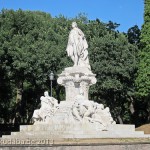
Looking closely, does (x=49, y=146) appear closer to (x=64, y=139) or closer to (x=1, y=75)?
(x=64, y=139)

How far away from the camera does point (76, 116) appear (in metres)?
27.9

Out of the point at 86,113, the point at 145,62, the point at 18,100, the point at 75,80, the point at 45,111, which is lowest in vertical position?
the point at 86,113

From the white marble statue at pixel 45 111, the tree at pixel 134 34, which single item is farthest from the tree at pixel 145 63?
the white marble statue at pixel 45 111

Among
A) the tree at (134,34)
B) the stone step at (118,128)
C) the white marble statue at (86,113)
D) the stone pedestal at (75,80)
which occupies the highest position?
the tree at (134,34)

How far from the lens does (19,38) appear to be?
46062mm

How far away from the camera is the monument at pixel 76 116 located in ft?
86.9

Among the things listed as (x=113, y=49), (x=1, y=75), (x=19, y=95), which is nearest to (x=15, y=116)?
(x=19, y=95)

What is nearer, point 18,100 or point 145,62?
point 145,62

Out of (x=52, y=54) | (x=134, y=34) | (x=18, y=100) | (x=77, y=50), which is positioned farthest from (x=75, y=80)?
(x=134, y=34)

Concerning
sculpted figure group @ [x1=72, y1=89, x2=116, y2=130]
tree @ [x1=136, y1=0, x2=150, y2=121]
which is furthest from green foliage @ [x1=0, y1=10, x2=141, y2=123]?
sculpted figure group @ [x1=72, y1=89, x2=116, y2=130]

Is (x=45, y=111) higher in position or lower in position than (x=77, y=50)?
lower

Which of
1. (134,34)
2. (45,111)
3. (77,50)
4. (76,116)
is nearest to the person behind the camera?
(76,116)

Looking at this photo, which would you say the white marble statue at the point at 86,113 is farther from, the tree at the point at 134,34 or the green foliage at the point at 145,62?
the tree at the point at 134,34

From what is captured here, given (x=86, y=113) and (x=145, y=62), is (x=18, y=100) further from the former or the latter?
(x=86, y=113)
